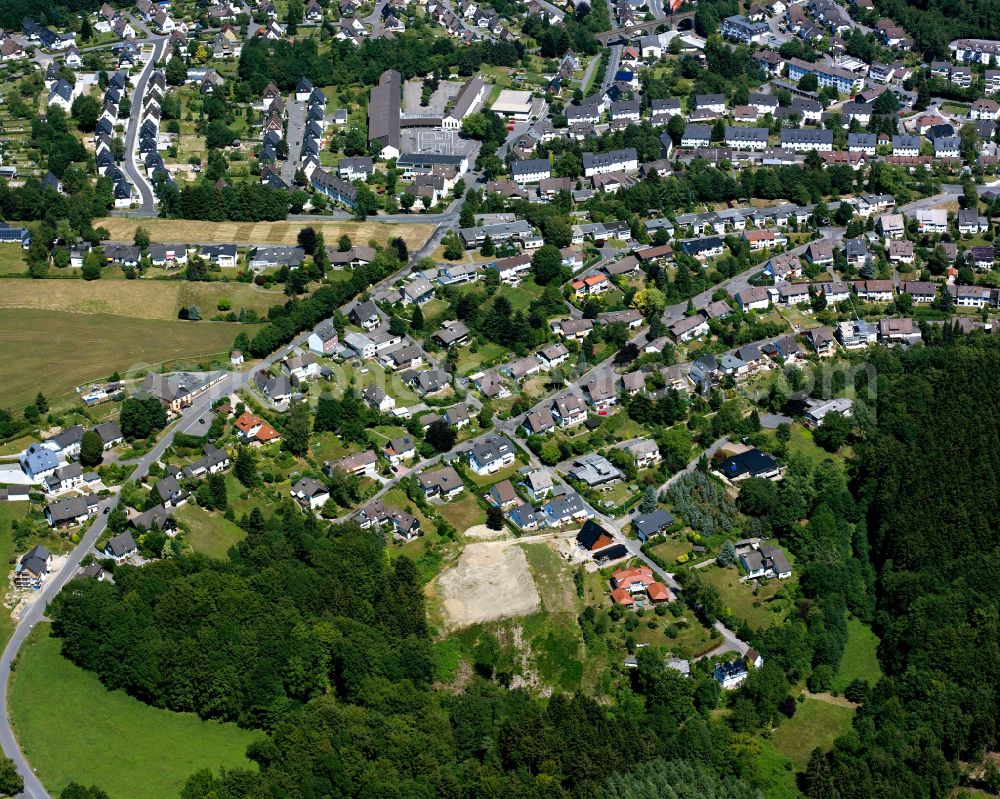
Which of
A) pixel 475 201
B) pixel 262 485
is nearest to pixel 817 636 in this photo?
pixel 262 485

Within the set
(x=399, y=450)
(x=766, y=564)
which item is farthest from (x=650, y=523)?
(x=399, y=450)

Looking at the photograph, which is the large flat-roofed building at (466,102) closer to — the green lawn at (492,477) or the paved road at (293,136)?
the paved road at (293,136)

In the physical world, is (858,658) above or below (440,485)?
below

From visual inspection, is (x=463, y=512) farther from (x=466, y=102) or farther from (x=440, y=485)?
(x=466, y=102)

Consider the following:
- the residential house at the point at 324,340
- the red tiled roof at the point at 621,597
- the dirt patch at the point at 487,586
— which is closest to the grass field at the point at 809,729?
the red tiled roof at the point at 621,597

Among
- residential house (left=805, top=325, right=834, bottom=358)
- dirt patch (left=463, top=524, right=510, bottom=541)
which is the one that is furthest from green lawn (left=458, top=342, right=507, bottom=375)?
residential house (left=805, top=325, right=834, bottom=358)

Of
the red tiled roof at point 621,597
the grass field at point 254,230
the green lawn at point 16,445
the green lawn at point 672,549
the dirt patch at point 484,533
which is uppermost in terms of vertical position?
the grass field at point 254,230

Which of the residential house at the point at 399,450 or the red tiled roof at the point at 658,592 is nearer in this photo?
the red tiled roof at the point at 658,592

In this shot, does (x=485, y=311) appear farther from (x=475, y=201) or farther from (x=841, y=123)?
(x=841, y=123)
